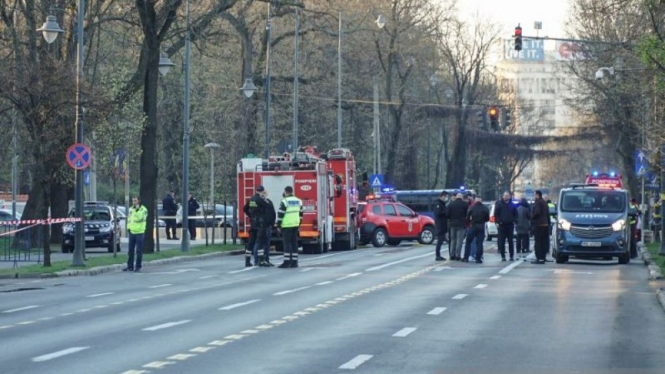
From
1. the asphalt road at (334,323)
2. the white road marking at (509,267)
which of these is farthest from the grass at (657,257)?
the white road marking at (509,267)

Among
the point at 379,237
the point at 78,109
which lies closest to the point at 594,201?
the point at 78,109

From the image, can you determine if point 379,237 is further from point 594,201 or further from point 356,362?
point 356,362

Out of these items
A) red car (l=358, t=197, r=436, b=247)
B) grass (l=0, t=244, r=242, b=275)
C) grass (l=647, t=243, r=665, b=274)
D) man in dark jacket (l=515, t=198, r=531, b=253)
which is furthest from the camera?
red car (l=358, t=197, r=436, b=247)

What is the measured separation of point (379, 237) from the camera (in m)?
53.8

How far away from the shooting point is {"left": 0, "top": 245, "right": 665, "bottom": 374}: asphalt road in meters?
13.8

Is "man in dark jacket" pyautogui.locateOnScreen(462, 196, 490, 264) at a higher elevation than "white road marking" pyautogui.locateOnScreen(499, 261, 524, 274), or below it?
higher

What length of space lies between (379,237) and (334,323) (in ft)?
118

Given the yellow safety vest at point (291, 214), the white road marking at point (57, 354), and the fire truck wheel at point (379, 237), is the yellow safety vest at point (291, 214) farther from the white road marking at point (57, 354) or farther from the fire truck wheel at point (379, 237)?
the fire truck wheel at point (379, 237)

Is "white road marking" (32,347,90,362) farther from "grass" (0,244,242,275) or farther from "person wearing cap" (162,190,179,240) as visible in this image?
"person wearing cap" (162,190,179,240)

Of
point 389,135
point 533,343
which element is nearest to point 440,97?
point 389,135

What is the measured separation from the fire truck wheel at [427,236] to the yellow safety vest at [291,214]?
2202cm

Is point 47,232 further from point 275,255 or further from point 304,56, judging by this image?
point 304,56

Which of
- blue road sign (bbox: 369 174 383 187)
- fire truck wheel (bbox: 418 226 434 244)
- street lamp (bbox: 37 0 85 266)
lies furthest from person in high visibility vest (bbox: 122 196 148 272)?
blue road sign (bbox: 369 174 383 187)

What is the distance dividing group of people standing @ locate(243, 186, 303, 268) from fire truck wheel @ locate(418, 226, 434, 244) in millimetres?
21218
